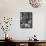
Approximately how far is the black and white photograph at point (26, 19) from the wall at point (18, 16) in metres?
0.10

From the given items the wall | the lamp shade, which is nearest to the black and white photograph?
the wall

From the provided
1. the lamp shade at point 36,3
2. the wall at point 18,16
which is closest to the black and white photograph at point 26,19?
the wall at point 18,16

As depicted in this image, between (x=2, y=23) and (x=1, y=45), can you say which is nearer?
(x=1, y=45)

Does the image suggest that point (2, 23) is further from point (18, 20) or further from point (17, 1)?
point (17, 1)

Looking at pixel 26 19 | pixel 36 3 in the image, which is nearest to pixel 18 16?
pixel 26 19

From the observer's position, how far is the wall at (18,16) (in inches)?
167

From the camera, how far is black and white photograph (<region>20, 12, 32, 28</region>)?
14.1 feet

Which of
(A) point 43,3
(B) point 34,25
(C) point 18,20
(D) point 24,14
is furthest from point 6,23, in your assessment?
(A) point 43,3

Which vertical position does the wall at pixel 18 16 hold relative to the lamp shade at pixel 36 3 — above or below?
below

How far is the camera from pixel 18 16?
428 cm

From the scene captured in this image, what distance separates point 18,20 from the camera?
4.27 metres

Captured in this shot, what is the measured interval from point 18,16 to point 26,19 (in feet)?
0.95

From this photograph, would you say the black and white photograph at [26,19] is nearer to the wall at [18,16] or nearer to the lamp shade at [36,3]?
the wall at [18,16]

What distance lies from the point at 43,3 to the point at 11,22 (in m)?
1.26
